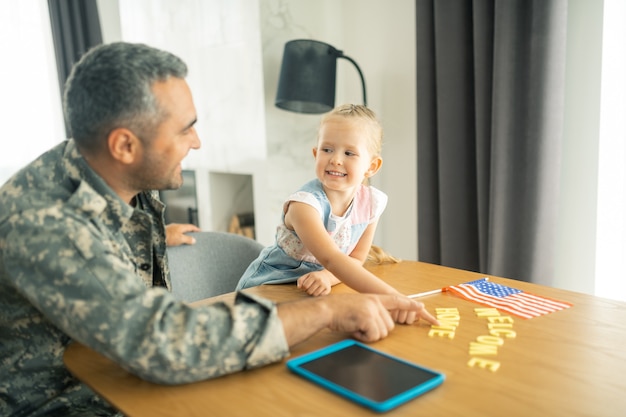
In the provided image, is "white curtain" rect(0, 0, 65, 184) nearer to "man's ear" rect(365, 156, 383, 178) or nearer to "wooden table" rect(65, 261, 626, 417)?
"man's ear" rect(365, 156, 383, 178)

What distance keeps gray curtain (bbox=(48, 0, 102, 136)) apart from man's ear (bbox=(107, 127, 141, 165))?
9.74 ft

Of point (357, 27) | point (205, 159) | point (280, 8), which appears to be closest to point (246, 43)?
point (280, 8)

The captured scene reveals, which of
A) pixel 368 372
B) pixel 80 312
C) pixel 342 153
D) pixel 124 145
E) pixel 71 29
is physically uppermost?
pixel 71 29

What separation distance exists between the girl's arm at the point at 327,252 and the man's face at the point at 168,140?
0.43m

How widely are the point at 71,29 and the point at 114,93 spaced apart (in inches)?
124

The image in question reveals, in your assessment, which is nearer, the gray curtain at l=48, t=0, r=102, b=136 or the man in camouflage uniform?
the man in camouflage uniform

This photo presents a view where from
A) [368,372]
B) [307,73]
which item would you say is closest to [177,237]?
[368,372]

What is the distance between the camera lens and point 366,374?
90 cm

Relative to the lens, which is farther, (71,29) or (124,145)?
(71,29)

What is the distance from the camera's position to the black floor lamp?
2.75 meters

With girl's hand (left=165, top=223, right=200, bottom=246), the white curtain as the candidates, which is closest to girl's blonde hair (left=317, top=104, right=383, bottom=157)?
girl's hand (left=165, top=223, right=200, bottom=246)

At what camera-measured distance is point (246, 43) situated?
314 cm

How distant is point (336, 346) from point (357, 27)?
2648 mm

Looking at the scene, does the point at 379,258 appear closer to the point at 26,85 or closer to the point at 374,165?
the point at 374,165
